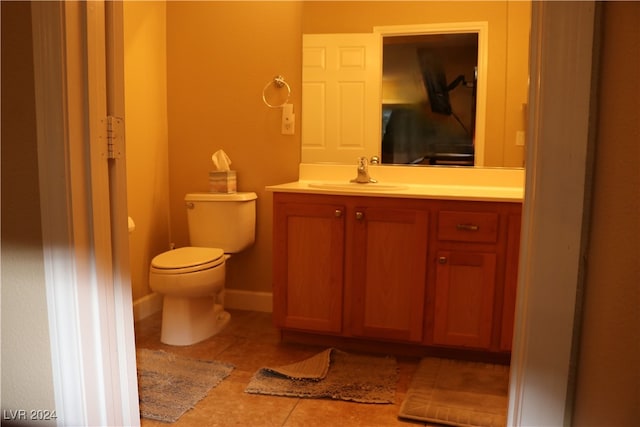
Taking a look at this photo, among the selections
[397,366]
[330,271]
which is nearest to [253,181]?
[330,271]

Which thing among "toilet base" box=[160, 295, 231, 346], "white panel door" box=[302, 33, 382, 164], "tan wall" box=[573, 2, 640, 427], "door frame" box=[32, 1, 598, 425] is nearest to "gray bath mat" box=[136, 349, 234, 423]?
"toilet base" box=[160, 295, 231, 346]

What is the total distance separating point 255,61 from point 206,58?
33cm

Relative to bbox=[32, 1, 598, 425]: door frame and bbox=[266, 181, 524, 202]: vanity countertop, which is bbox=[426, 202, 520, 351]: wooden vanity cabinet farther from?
bbox=[32, 1, 598, 425]: door frame

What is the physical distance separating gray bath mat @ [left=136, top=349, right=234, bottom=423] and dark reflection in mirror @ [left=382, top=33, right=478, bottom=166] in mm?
1472

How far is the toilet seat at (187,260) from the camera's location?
2.62 meters

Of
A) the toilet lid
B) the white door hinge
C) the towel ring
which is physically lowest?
the toilet lid

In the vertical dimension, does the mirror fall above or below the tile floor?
above

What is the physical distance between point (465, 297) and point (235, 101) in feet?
5.95

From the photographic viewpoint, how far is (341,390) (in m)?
2.21

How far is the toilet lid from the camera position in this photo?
8.68ft

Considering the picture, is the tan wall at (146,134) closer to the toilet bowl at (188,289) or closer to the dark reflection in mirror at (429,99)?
the toilet bowl at (188,289)

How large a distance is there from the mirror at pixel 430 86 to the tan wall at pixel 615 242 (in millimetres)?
2048

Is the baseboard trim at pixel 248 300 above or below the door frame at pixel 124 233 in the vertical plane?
below

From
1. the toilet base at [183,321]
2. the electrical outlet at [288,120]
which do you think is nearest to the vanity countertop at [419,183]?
the electrical outlet at [288,120]
